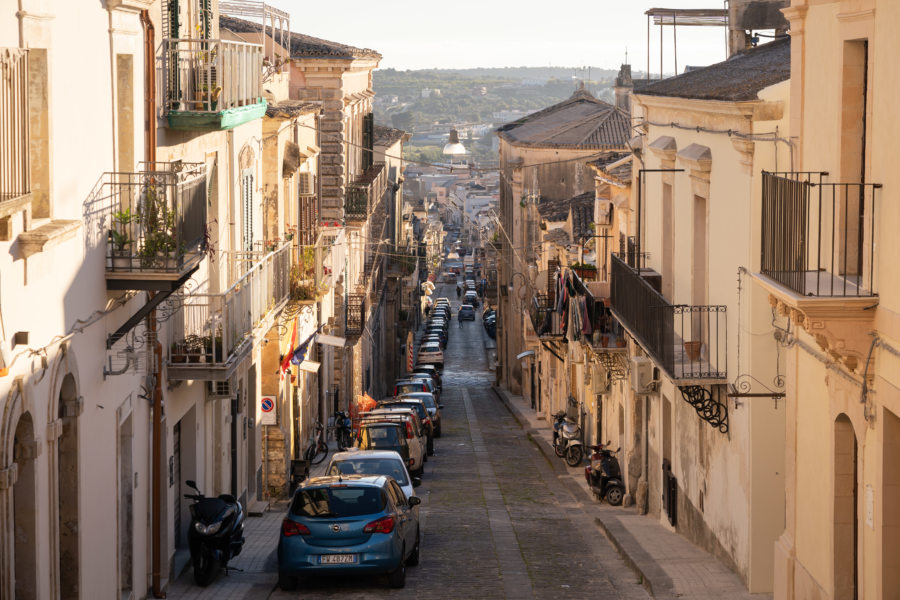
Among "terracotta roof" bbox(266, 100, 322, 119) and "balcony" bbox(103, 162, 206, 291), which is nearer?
"balcony" bbox(103, 162, 206, 291)

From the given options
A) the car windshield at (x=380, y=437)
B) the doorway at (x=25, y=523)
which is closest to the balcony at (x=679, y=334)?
the car windshield at (x=380, y=437)

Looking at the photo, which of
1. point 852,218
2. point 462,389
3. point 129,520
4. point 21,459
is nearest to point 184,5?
point 129,520

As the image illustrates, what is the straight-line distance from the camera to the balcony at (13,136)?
9141mm

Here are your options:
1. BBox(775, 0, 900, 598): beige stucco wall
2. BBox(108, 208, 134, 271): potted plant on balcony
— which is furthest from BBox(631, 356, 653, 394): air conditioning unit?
BBox(108, 208, 134, 271): potted plant on balcony

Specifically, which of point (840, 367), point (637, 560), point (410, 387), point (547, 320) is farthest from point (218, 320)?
point (410, 387)

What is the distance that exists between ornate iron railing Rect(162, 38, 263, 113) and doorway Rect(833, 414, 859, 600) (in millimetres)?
8755

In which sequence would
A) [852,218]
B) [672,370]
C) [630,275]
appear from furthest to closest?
[630,275], [672,370], [852,218]

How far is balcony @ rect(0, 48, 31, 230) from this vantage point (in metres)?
9.14

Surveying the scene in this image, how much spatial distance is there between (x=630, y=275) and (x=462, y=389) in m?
45.9

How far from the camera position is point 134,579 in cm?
1445

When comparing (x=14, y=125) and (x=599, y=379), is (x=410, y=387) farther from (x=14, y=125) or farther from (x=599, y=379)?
(x=14, y=125)

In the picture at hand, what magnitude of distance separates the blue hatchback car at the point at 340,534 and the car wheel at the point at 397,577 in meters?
0.01

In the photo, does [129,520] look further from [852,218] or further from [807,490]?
[852,218]

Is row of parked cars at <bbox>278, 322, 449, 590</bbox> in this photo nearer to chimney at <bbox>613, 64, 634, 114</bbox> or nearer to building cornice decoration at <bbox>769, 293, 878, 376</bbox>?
building cornice decoration at <bbox>769, 293, 878, 376</bbox>
